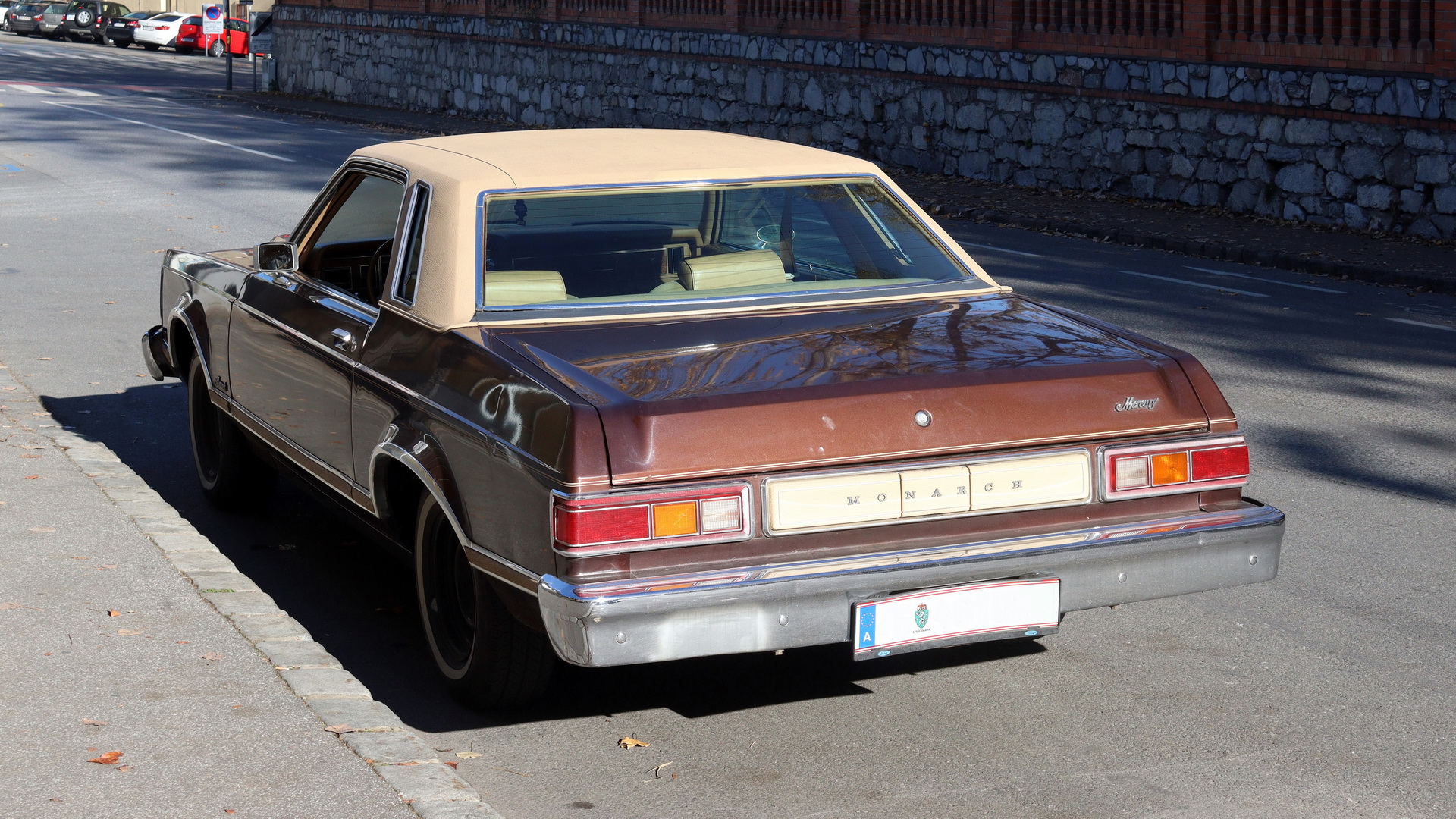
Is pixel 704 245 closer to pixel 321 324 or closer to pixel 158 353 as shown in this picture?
pixel 321 324

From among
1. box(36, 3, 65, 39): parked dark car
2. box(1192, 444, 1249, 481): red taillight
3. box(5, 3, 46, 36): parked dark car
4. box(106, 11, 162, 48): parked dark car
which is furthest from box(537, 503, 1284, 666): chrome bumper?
box(5, 3, 46, 36): parked dark car

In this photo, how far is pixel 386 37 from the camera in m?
36.3

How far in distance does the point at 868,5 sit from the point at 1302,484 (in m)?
17.2

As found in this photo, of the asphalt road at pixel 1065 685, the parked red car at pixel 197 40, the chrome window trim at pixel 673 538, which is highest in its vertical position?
Result: the parked red car at pixel 197 40

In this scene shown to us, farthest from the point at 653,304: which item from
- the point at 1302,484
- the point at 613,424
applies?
the point at 1302,484

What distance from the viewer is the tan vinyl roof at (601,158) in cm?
482

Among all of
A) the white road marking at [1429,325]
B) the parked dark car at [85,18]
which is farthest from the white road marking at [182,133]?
the parked dark car at [85,18]

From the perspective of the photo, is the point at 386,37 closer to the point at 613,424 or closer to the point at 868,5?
the point at 868,5

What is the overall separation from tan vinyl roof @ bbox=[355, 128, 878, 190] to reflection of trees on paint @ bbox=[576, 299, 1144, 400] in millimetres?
792

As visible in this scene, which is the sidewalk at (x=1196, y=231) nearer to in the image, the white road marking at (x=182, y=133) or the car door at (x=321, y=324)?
the white road marking at (x=182, y=133)

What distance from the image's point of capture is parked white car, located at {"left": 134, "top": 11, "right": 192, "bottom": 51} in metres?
60.2

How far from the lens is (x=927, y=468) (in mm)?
3887

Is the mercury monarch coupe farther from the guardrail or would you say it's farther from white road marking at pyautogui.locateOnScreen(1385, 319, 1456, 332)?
the guardrail

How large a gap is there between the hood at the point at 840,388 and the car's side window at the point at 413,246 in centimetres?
44
